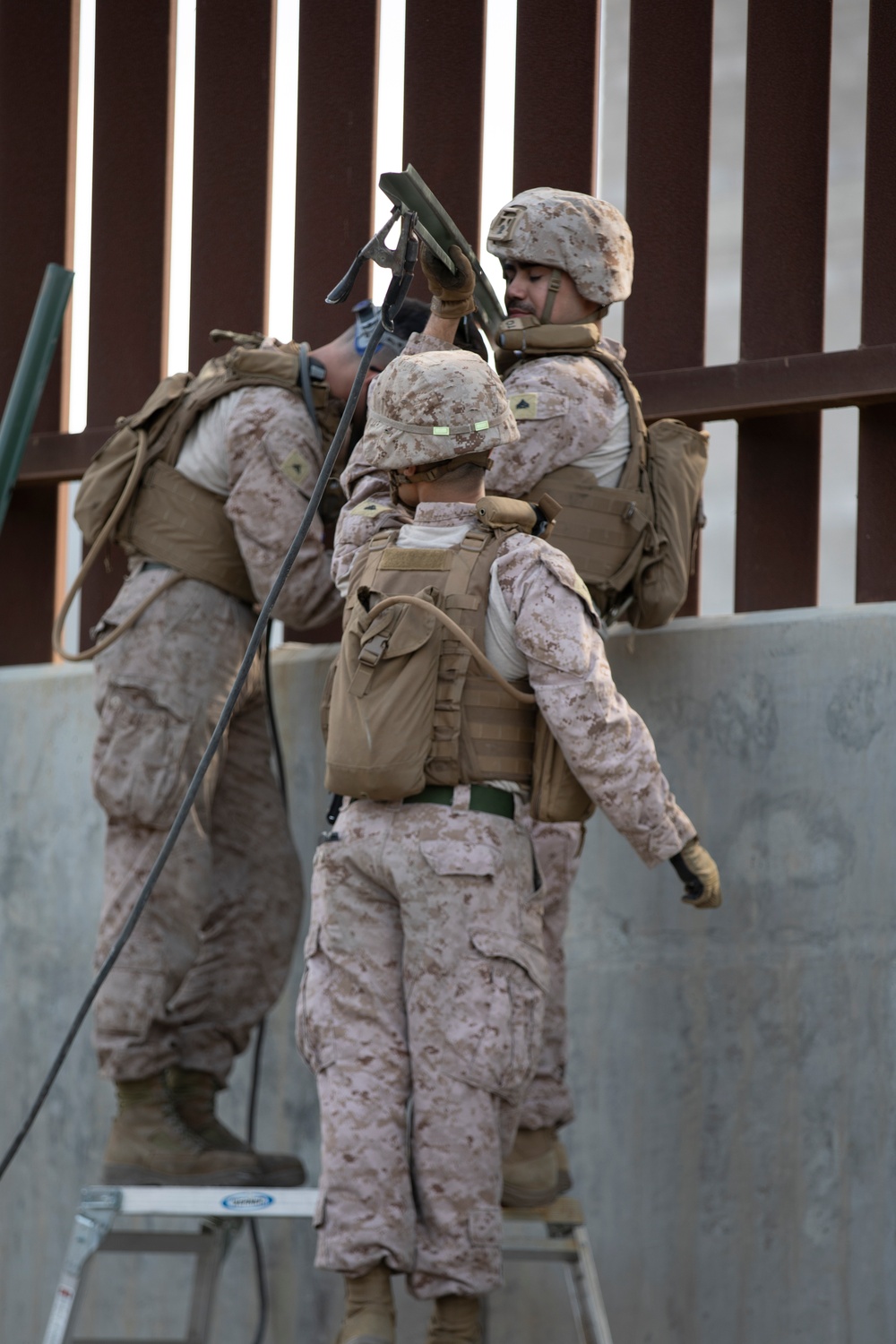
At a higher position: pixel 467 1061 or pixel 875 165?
pixel 875 165

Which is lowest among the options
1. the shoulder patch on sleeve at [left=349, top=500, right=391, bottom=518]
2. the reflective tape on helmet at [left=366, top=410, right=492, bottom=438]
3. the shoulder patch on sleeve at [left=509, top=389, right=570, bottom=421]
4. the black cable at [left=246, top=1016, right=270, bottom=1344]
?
the black cable at [left=246, top=1016, right=270, bottom=1344]

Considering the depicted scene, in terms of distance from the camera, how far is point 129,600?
457cm

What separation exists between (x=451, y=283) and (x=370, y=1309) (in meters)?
2.13

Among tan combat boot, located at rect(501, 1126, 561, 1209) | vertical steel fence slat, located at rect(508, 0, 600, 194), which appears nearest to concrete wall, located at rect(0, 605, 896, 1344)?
tan combat boot, located at rect(501, 1126, 561, 1209)

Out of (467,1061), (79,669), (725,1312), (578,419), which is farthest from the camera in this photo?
(79,669)

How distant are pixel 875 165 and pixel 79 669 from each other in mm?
2791

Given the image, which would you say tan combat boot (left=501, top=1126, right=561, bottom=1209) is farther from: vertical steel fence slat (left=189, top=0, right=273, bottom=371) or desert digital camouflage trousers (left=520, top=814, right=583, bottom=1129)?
vertical steel fence slat (left=189, top=0, right=273, bottom=371)

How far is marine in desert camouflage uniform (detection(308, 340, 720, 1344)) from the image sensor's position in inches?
135

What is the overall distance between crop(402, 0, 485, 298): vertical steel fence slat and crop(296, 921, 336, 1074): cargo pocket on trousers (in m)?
2.45

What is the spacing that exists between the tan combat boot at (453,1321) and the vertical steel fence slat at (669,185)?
262 cm

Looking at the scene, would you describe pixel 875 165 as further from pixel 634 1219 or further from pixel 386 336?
pixel 634 1219

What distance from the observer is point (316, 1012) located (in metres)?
3.53

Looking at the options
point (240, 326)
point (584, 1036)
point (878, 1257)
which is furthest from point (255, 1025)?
point (240, 326)

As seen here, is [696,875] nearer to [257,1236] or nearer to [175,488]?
[175,488]
